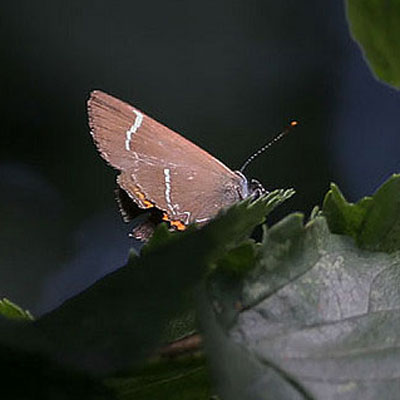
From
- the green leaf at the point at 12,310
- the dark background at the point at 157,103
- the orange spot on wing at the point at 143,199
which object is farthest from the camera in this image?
the dark background at the point at 157,103

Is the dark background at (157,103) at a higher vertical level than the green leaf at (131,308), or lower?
lower

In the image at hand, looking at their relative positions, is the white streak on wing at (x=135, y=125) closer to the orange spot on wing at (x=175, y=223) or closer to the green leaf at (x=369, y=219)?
the orange spot on wing at (x=175, y=223)

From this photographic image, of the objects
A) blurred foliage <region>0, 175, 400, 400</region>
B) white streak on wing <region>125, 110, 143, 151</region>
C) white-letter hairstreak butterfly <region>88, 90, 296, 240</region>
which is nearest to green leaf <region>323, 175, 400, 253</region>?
blurred foliage <region>0, 175, 400, 400</region>

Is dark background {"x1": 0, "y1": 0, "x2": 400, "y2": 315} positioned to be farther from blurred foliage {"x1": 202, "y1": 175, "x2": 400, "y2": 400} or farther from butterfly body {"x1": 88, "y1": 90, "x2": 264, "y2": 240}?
blurred foliage {"x1": 202, "y1": 175, "x2": 400, "y2": 400}

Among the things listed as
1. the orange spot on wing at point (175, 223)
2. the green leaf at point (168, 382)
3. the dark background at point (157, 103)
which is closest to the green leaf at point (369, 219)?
the green leaf at point (168, 382)

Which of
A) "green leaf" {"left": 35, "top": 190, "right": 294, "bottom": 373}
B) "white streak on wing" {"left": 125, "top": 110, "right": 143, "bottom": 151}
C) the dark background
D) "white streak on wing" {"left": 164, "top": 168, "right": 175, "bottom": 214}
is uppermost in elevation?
"green leaf" {"left": 35, "top": 190, "right": 294, "bottom": 373}

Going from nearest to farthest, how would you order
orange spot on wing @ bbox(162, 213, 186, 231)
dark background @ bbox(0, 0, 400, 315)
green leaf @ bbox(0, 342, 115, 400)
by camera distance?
1. green leaf @ bbox(0, 342, 115, 400)
2. orange spot on wing @ bbox(162, 213, 186, 231)
3. dark background @ bbox(0, 0, 400, 315)

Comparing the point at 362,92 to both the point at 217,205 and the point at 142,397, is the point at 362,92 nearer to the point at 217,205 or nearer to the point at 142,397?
the point at 217,205

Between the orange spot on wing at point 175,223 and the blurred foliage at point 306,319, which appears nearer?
the blurred foliage at point 306,319
